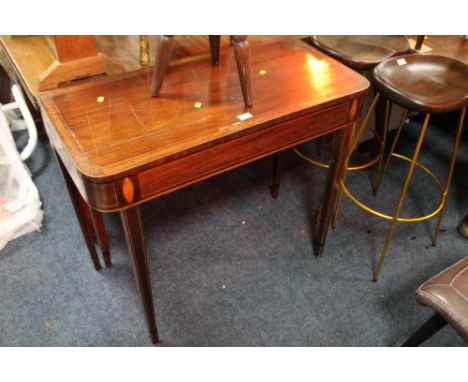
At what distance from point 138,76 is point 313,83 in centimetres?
48

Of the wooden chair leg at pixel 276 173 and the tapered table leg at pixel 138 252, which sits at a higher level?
the tapered table leg at pixel 138 252

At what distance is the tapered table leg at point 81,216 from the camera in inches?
50.6

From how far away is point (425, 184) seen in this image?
200 centimetres

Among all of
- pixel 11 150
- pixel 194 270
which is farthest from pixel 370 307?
pixel 11 150

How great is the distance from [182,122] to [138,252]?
0.35 meters

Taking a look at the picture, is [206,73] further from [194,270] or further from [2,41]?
[2,41]

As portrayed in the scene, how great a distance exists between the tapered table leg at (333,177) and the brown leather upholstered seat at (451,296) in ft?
1.37

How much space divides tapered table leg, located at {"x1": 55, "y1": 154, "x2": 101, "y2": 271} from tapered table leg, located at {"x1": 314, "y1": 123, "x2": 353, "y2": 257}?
804mm

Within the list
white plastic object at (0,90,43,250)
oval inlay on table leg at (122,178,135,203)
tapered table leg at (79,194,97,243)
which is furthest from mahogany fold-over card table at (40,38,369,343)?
white plastic object at (0,90,43,250)

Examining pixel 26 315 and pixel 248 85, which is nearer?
pixel 248 85

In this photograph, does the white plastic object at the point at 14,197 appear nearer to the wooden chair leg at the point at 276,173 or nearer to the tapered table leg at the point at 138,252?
the tapered table leg at the point at 138,252

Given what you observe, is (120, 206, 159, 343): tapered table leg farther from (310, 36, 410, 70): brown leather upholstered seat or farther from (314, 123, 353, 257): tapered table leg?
(310, 36, 410, 70): brown leather upholstered seat

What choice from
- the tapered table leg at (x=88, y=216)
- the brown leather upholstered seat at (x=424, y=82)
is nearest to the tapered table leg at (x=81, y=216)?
the tapered table leg at (x=88, y=216)

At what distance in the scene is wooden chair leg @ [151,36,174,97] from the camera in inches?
40.4
